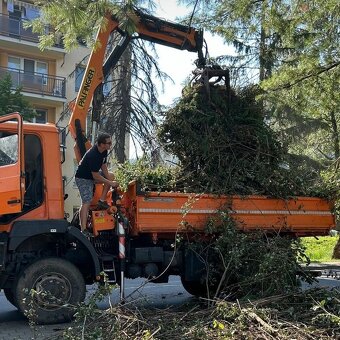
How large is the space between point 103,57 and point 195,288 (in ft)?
14.4

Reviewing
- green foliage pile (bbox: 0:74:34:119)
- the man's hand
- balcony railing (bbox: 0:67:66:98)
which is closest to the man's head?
the man's hand

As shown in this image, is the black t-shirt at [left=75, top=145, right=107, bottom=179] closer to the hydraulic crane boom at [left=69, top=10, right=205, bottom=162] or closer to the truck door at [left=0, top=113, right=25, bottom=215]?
the hydraulic crane boom at [left=69, top=10, right=205, bottom=162]

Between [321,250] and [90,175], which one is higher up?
[90,175]

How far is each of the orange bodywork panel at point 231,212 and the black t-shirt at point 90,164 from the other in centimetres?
64

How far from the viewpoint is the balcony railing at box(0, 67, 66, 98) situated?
30141 mm

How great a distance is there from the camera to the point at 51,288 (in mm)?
7570

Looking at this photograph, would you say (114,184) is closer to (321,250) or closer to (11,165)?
(11,165)

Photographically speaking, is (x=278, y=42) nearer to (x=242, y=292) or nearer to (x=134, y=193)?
(x=134, y=193)

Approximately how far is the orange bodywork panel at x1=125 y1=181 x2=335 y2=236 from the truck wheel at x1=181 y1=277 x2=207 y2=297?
1111 mm

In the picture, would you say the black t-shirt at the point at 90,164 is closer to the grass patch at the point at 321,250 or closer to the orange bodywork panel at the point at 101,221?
the orange bodywork panel at the point at 101,221

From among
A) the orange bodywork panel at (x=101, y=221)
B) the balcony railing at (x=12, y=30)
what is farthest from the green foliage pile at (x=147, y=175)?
the balcony railing at (x=12, y=30)

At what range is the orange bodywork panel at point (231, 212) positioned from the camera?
805cm

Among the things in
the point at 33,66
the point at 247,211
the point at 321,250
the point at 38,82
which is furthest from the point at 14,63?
the point at 247,211

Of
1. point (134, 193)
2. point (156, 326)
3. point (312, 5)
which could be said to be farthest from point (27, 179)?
point (312, 5)
